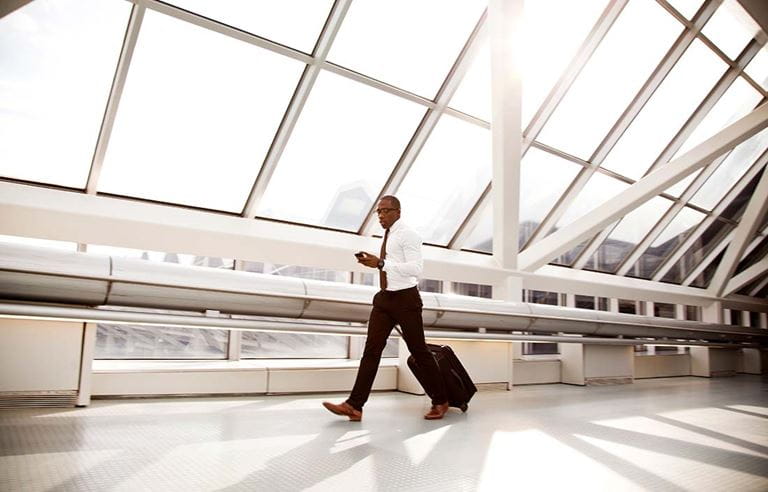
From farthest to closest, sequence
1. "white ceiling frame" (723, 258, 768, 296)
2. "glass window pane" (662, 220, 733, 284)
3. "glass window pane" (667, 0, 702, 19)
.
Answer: "white ceiling frame" (723, 258, 768, 296)
"glass window pane" (662, 220, 733, 284)
"glass window pane" (667, 0, 702, 19)

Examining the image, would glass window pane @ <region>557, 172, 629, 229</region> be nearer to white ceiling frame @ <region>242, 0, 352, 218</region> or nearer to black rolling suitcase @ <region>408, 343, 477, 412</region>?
black rolling suitcase @ <region>408, 343, 477, 412</region>

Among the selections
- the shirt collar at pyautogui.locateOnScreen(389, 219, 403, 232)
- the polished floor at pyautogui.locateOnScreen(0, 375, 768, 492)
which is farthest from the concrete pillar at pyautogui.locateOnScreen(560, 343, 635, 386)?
the shirt collar at pyautogui.locateOnScreen(389, 219, 403, 232)

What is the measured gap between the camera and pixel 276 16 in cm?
562

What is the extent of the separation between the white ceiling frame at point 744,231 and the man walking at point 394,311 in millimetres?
9652

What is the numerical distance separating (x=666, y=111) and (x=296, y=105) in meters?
6.75

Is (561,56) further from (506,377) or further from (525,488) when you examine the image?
(525,488)

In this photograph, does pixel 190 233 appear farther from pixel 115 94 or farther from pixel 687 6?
pixel 687 6

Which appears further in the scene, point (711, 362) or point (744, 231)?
point (711, 362)

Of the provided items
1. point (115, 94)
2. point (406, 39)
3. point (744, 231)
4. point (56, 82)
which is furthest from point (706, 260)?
point (56, 82)

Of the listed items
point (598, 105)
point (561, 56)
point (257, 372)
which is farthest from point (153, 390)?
point (598, 105)

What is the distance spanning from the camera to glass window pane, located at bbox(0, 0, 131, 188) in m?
4.97

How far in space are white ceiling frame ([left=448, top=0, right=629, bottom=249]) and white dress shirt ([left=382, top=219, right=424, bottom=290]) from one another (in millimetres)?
4398

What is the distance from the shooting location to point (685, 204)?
11422 millimetres

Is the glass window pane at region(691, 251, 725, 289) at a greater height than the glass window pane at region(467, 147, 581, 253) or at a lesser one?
lesser
